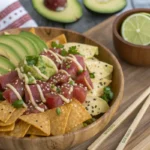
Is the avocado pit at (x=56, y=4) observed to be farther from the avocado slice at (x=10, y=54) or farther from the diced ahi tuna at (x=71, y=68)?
the diced ahi tuna at (x=71, y=68)

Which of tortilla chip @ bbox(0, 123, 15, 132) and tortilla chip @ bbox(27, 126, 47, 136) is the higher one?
tortilla chip @ bbox(0, 123, 15, 132)

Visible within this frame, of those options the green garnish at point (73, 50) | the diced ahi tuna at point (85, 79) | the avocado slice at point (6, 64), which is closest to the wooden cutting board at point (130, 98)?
the diced ahi tuna at point (85, 79)

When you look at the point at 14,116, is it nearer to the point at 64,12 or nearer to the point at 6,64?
the point at 6,64

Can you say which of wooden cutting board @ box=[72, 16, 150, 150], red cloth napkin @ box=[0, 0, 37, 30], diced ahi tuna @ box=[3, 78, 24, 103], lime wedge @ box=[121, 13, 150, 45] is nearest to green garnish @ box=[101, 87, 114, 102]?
wooden cutting board @ box=[72, 16, 150, 150]

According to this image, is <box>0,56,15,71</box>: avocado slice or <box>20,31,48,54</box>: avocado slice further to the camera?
<box>20,31,48,54</box>: avocado slice

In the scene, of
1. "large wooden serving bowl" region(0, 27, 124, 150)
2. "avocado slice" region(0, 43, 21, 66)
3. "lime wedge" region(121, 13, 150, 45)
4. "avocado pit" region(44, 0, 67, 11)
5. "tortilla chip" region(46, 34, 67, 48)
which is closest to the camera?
"large wooden serving bowl" region(0, 27, 124, 150)

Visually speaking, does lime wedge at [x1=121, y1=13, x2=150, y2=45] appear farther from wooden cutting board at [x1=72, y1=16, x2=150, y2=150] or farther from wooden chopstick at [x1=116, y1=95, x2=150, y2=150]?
wooden chopstick at [x1=116, y1=95, x2=150, y2=150]

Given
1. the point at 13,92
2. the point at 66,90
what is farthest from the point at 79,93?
the point at 13,92
